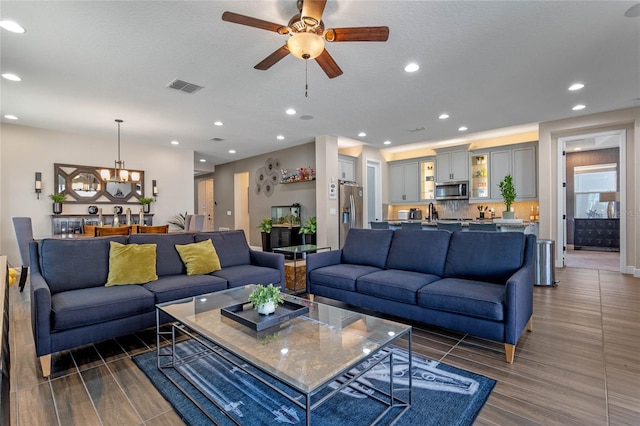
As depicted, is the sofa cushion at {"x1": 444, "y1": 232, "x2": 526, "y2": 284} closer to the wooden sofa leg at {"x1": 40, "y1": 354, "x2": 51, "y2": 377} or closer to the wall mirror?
the wooden sofa leg at {"x1": 40, "y1": 354, "x2": 51, "y2": 377}

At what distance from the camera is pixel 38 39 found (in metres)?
2.73

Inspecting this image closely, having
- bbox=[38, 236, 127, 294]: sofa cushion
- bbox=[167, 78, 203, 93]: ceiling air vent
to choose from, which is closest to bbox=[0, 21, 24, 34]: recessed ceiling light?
bbox=[167, 78, 203, 93]: ceiling air vent

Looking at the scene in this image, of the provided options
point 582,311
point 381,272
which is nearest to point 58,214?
point 381,272

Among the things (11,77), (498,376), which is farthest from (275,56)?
(11,77)

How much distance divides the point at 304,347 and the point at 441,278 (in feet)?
6.37

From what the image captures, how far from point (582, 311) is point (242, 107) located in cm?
502

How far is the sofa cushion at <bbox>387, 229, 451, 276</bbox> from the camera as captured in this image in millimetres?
3154

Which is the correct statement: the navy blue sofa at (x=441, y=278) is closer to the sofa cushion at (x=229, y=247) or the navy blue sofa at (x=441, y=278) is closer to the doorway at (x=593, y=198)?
the sofa cushion at (x=229, y=247)

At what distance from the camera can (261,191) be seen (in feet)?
27.7

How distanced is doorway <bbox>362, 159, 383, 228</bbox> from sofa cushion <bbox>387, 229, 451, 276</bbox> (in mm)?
4345

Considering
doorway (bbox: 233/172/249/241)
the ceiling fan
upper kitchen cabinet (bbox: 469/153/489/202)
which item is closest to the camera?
the ceiling fan

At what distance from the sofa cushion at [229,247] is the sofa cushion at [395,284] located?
1521 millimetres

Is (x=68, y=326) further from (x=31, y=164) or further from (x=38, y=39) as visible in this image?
(x=31, y=164)

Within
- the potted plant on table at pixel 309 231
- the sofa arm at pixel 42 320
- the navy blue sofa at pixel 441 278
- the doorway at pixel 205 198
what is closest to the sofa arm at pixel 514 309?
the navy blue sofa at pixel 441 278
